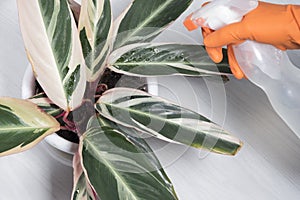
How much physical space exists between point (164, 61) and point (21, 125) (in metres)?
0.18

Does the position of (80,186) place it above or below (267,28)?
below

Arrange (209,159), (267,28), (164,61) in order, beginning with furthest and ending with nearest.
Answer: (209,159) → (164,61) → (267,28)

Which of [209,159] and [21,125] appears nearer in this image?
[21,125]

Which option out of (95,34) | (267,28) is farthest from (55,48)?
(267,28)

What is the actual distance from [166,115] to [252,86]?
22 cm

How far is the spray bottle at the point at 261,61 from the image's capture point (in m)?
0.47

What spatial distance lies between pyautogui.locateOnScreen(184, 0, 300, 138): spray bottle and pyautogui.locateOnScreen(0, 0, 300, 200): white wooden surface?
0.27ft

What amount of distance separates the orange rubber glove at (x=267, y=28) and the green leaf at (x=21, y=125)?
7.4 inches

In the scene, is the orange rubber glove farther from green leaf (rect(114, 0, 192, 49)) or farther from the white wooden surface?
the white wooden surface

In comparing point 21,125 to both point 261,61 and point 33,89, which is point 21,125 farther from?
point 261,61

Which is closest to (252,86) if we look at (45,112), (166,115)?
(166,115)

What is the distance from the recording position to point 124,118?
1.77 feet

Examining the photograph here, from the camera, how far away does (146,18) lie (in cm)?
56

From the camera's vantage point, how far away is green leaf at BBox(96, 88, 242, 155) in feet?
1.72
